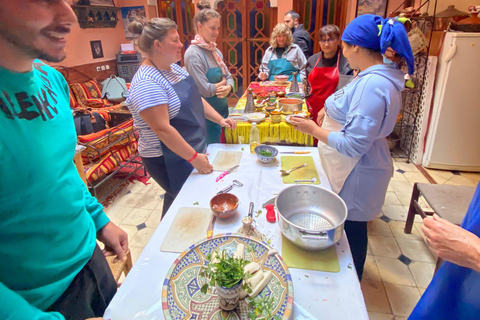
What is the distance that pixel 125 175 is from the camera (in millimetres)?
3527

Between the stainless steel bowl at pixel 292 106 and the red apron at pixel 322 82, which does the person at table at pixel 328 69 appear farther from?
the stainless steel bowl at pixel 292 106

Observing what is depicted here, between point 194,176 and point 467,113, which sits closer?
point 194,176

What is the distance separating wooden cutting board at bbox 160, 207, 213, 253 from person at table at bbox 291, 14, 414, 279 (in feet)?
2.47

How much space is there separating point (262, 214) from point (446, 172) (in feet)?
10.4

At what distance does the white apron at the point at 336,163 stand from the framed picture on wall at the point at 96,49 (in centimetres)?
495

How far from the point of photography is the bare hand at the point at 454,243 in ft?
2.60

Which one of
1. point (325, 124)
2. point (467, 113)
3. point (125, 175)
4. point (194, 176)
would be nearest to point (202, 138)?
point (194, 176)

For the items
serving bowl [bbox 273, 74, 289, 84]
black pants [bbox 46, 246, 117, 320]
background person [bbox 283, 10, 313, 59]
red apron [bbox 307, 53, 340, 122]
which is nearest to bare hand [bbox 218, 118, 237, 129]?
black pants [bbox 46, 246, 117, 320]

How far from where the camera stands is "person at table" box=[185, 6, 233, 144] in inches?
Answer: 98.9

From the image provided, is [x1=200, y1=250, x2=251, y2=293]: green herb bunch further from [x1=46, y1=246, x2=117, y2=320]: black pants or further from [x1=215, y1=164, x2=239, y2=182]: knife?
[x1=215, y1=164, x2=239, y2=182]: knife

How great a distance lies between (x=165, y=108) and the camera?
4.89 ft

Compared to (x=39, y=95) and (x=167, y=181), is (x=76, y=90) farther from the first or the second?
(x=39, y=95)

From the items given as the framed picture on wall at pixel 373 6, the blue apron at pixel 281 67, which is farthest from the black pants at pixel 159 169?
the framed picture on wall at pixel 373 6

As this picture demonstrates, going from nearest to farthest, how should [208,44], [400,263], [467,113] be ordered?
[400,263], [208,44], [467,113]
